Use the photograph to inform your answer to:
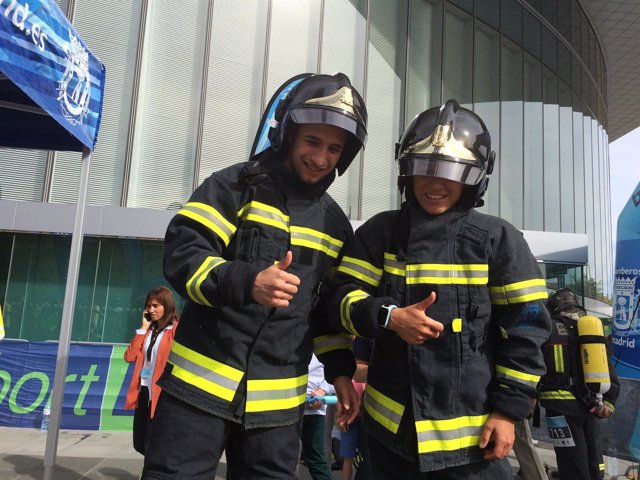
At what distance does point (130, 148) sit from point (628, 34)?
21.1m

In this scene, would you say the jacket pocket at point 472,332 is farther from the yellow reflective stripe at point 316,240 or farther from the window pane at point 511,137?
the window pane at point 511,137

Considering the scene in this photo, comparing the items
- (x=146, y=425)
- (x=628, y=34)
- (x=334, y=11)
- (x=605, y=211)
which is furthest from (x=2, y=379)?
(x=628, y=34)

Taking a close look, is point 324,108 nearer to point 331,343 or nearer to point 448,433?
point 331,343

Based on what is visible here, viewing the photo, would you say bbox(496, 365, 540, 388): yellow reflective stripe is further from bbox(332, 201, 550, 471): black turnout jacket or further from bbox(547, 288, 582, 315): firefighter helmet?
bbox(547, 288, 582, 315): firefighter helmet

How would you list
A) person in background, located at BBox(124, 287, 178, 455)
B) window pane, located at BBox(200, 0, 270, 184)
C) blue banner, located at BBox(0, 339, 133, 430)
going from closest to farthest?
person in background, located at BBox(124, 287, 178, 455), blue banner, located at BBox(0, 339, 133, 430), window pane, located at BBox(200, 0, 270, 184)

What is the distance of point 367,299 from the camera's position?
187 cm

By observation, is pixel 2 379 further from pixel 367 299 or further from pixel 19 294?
pixel 367 299

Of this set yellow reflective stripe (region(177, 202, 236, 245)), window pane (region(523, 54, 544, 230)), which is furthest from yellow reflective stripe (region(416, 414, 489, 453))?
window pane (region(523, 54, 544, 230))

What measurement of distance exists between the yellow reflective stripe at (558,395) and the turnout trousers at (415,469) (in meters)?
2.52

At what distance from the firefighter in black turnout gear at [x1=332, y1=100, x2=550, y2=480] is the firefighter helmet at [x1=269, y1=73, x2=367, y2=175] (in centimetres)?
23

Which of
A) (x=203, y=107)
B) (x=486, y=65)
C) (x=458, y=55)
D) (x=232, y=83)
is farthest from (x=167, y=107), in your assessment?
(x=486, y=65)

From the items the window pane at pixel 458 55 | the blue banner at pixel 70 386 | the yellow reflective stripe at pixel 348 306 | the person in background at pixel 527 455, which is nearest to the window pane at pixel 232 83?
the window pane at pixel 458 55

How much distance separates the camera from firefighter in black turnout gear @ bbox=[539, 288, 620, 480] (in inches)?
156

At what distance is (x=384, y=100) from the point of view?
1317cm
